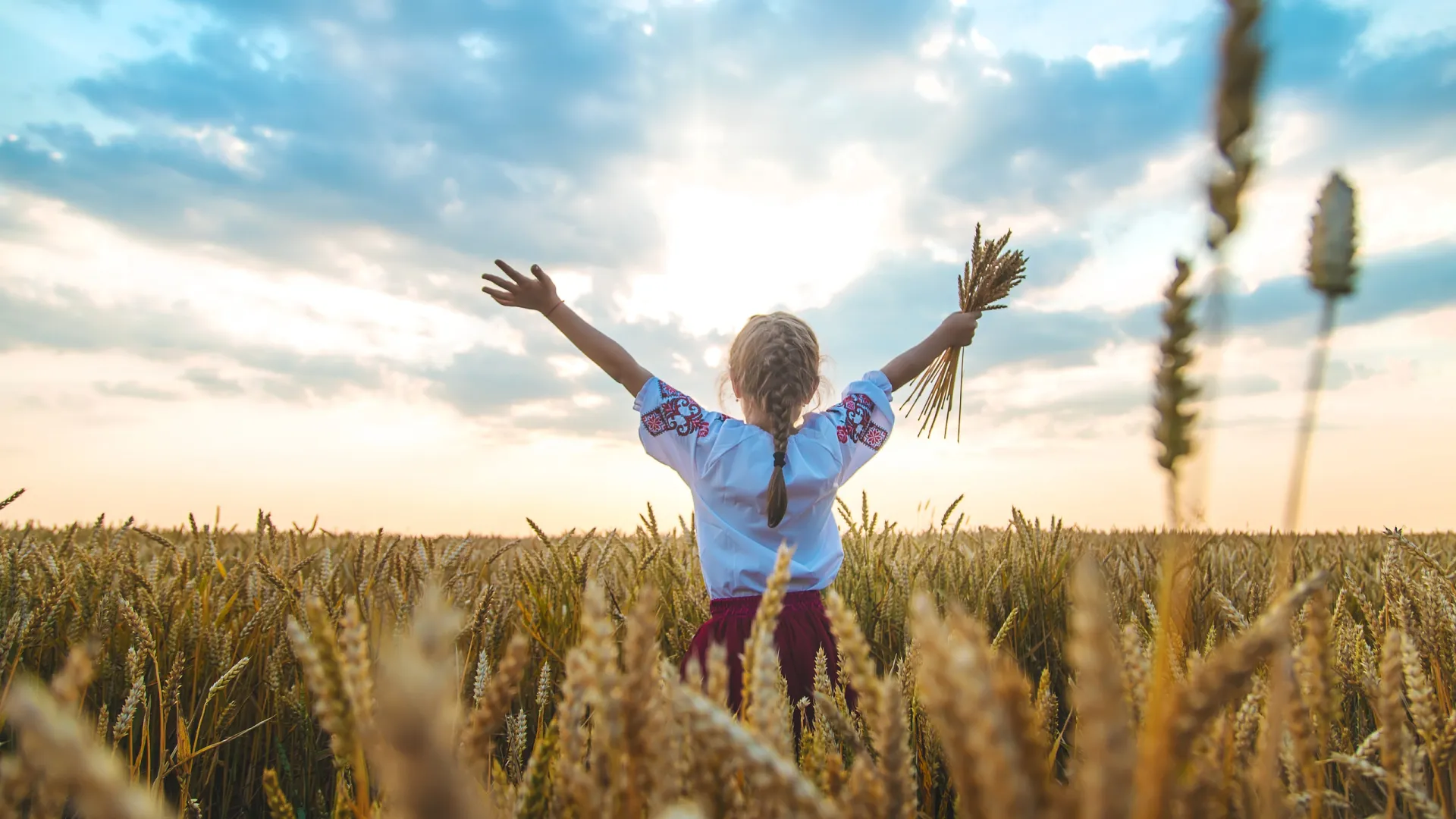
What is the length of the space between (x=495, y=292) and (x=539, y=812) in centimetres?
335

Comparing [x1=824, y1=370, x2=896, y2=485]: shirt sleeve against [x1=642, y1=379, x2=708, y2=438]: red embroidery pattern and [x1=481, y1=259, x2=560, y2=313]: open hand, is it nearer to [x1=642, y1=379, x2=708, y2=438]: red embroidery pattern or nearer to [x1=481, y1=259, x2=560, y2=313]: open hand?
[x1=642, y1=379, x2=708, y2=438]: red embroidery pattern

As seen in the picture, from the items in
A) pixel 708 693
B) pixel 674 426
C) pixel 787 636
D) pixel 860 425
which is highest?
pixel 860 425

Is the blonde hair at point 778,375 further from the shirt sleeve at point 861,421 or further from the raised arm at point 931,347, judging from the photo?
the raised arm at point 931,347

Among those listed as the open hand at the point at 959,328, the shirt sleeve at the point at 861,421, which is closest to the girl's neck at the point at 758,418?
the shirt sleeve at the point at 861,421

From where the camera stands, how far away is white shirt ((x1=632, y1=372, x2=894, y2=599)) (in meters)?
3.38

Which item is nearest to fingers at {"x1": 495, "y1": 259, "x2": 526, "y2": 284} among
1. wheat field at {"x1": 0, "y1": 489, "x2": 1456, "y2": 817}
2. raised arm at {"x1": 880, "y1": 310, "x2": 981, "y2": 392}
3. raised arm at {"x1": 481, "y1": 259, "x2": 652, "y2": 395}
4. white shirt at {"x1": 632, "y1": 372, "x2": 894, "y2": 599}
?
raised arm at {"x1": 481, "y1": 259, "x2": 652, "y2": 395}

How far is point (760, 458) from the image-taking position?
134 inches

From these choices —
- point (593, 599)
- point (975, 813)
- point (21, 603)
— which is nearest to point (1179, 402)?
point (975, 813)

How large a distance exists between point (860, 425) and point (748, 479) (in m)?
0.69

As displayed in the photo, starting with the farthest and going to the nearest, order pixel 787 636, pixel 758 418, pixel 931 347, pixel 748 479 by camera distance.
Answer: pixel 931 347 → pixel 758 418 → pixel 748 479 → pixel 787 636

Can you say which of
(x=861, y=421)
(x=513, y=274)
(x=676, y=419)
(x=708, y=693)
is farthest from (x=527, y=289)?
(x=708, y=693)

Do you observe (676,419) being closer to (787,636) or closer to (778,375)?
(778,375)

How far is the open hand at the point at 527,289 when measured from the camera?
12.5ft

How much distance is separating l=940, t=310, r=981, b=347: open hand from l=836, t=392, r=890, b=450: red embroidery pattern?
774mm
